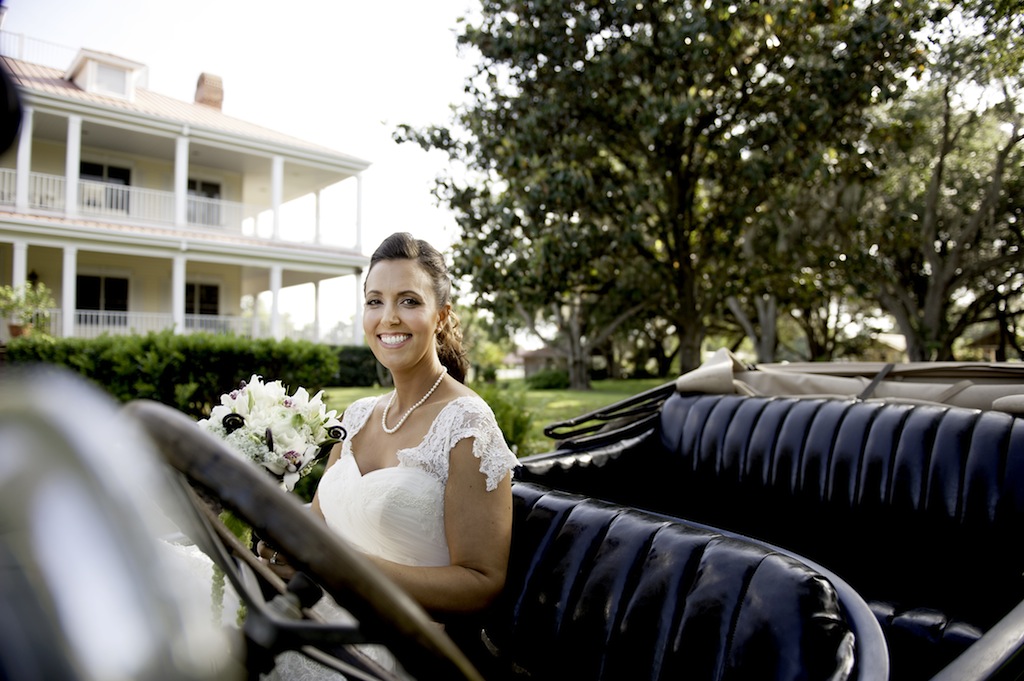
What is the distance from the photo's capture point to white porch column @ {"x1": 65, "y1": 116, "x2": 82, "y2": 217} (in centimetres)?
1536

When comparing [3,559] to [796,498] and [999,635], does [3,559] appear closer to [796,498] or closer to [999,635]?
[999,635]

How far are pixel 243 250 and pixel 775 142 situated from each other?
13.9 meters

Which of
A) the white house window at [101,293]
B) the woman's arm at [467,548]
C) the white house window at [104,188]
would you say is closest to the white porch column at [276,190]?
the white house window at [104,188]

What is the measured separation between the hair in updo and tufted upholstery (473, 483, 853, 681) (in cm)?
83

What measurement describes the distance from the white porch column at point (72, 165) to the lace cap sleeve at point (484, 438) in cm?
1720

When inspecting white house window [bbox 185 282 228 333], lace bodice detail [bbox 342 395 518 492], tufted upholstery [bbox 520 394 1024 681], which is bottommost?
tufted upholstery [bbox 520 394 1024 681]

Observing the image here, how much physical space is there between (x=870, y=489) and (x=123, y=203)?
18995mm

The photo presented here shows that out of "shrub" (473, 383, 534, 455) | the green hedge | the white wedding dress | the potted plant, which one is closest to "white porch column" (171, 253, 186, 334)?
the potted plant

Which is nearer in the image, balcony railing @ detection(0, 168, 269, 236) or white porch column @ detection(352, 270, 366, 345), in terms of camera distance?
balcony railing @ detection(0, 168, 269, 236)

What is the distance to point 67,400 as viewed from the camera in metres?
0.58

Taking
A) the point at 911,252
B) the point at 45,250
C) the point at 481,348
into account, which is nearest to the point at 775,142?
the point at 911,252

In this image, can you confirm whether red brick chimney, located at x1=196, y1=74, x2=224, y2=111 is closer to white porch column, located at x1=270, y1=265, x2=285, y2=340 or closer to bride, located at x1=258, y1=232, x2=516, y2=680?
white porch column, located at x1=270, y1=265, x2=285, y2=340

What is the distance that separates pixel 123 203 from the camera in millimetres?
17281

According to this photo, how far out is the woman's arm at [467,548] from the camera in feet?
5.55
